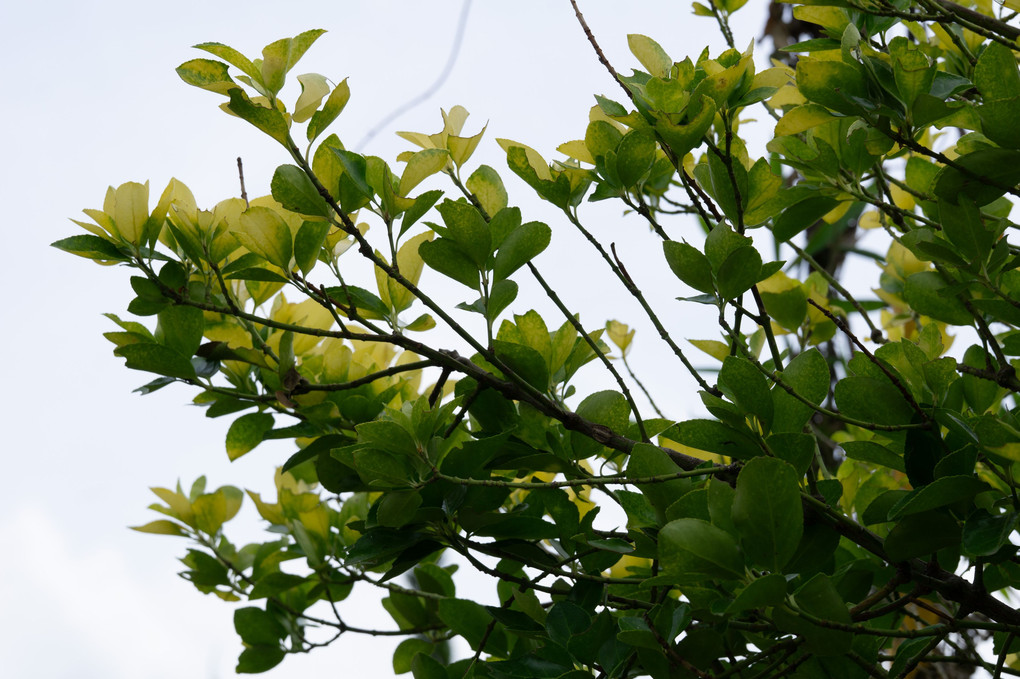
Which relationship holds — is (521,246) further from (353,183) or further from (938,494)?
(938,494)

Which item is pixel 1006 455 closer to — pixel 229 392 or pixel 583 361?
pixel 583 361

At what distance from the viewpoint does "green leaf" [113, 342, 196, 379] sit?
2.56ft

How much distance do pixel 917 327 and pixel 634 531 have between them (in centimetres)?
83

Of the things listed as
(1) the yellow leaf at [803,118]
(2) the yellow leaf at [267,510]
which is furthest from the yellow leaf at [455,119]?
(2) the yellow leaf at [267,510]

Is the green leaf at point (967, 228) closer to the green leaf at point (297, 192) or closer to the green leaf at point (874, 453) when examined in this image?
the green leaf at point (874, 453)

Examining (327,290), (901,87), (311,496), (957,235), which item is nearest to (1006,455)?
(957,235)

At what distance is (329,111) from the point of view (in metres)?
0.71

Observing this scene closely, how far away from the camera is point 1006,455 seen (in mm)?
598

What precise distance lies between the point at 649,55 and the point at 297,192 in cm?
35

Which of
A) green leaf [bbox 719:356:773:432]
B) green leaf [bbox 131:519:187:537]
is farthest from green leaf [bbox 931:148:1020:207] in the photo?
green leaf [bbox 131:519:187:537]

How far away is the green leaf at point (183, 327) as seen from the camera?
2.64 feet

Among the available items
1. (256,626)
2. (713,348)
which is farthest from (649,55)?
(256,626)

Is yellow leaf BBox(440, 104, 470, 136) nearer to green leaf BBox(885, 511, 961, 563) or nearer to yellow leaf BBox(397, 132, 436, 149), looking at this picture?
yellow leaf BBox(397, 132, 436, 149)

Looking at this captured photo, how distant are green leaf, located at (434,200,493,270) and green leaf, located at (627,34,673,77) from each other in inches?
9.3
